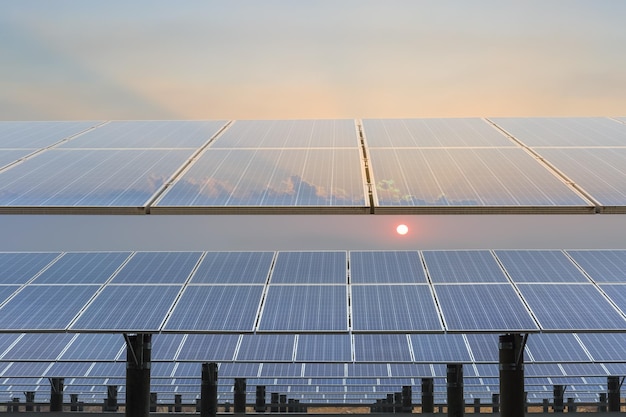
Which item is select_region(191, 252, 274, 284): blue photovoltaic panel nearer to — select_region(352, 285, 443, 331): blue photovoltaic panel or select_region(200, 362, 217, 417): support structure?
select_region(352, 285, 443, 331): blue photovoltaic panel

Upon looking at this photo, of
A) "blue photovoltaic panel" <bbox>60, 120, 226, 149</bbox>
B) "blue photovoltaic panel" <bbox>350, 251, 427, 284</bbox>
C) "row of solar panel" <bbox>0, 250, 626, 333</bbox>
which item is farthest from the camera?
"blue photovoltaic panel" <bbox>350, 251, 427, 284</bbox>


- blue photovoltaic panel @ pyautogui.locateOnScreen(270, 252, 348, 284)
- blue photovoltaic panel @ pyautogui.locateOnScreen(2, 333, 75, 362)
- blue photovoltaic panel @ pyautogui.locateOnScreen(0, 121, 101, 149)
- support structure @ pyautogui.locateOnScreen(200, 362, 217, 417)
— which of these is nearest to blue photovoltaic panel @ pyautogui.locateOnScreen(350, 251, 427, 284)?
blue photovoltaic panel @ pyautogui.locateOnScreen(270, 252, 348, 284)

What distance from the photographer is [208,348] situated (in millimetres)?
22250

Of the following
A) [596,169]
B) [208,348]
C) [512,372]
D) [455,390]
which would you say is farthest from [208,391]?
[596,169]

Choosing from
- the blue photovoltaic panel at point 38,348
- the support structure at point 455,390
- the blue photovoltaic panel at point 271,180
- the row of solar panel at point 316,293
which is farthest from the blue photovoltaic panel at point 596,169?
the blue photovoltaic panel at point 38,348

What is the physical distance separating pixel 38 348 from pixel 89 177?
12.5 meters

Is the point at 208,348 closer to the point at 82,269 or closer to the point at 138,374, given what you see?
the point at 82,269

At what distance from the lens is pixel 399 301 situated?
54.4 feet

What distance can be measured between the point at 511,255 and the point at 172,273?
834 cm

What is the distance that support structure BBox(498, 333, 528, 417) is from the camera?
14883 millimetres

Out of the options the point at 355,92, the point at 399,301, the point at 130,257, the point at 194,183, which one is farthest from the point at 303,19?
the point at 194,183

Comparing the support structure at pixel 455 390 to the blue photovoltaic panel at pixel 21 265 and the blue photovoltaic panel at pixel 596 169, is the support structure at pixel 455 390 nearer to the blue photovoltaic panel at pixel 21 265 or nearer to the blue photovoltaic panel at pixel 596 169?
the blue photovoltaic panel at pixel 596 169

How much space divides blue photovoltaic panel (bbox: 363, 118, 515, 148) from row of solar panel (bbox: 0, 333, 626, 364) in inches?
267

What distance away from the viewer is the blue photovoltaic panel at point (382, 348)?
2197 cm
